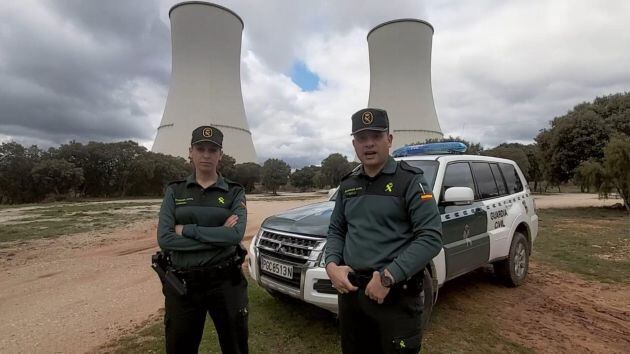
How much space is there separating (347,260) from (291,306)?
2319 mm

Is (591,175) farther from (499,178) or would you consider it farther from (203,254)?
(203,254)

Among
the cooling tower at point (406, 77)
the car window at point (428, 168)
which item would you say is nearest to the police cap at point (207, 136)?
the car window at point (428, 168)

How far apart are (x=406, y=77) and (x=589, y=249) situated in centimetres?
2882

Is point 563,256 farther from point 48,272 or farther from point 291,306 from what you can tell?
point 48,272

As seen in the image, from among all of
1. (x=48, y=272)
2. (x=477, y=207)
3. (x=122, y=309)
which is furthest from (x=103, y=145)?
(x=477, y=207)

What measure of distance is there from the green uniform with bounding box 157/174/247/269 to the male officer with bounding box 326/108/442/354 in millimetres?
669

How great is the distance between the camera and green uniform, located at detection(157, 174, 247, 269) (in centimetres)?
208

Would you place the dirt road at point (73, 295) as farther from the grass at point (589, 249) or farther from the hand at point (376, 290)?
the grass at point (589, 249)

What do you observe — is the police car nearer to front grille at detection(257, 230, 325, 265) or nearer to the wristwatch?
front grille at detection(257, 230, 325, 265)

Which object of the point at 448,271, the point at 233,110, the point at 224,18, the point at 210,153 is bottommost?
the point at 448,271

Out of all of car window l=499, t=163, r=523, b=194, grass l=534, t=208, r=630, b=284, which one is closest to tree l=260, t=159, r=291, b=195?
grass l=534, t=208, r=630, b=284

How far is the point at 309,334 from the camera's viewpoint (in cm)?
324

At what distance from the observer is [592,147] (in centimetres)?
1641

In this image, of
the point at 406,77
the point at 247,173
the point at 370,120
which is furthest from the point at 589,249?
the point at 247,173
